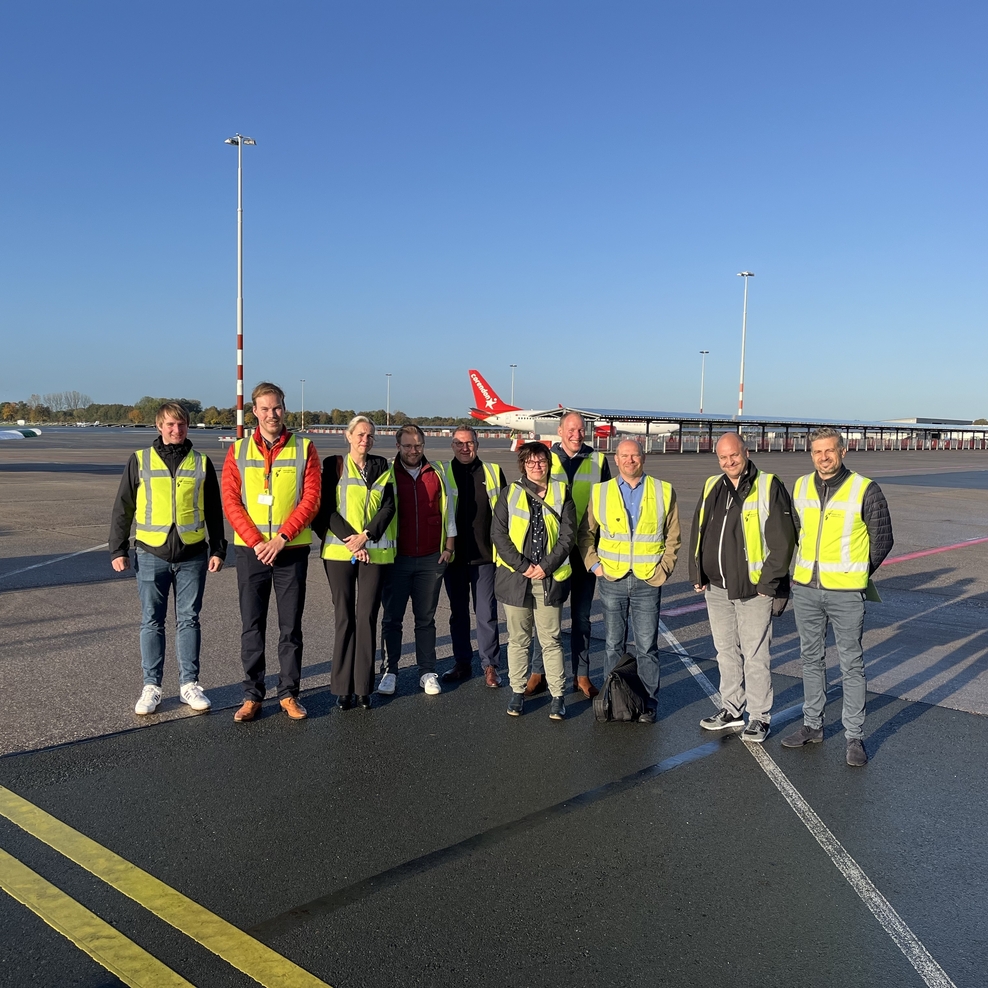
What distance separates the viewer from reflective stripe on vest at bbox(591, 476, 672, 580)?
19.1 feet

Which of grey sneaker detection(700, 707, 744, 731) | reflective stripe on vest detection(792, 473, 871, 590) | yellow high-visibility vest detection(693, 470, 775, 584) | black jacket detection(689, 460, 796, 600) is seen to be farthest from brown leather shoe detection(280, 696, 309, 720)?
reflective stripe on vest detection(792, 473, 871, 590)

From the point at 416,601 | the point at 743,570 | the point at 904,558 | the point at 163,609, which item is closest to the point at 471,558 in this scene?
the point at 416,601

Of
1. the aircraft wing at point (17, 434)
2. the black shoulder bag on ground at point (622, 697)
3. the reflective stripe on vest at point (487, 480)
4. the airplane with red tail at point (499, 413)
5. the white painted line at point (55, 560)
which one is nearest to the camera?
the black shoulder bag on ground at point (622, 697)

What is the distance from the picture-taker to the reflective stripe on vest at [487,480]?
6.43 m

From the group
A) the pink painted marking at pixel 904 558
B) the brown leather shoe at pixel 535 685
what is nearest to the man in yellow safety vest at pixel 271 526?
the brown leather shoe at pixel 535 685

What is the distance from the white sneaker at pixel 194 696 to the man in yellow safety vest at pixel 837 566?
375 centimetres

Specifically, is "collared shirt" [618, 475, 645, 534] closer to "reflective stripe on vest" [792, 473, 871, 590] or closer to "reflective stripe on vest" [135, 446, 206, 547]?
"reflective stripe on vest" [792, 473, 871, 590]

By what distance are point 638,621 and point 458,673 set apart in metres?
1.53

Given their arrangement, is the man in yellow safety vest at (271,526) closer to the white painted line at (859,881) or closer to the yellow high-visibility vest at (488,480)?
the yellow high-visibility vest at (488,480)

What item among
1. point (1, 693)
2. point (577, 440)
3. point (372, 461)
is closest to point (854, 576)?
point (577, 440)

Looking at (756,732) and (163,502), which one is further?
(163,502)

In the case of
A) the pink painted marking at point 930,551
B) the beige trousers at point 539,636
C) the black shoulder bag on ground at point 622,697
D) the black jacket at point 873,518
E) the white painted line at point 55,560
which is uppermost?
the black jacket at point 873,518

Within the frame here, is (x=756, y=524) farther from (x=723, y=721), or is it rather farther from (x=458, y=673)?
(x=458, y=673)

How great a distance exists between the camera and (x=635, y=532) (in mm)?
5836
